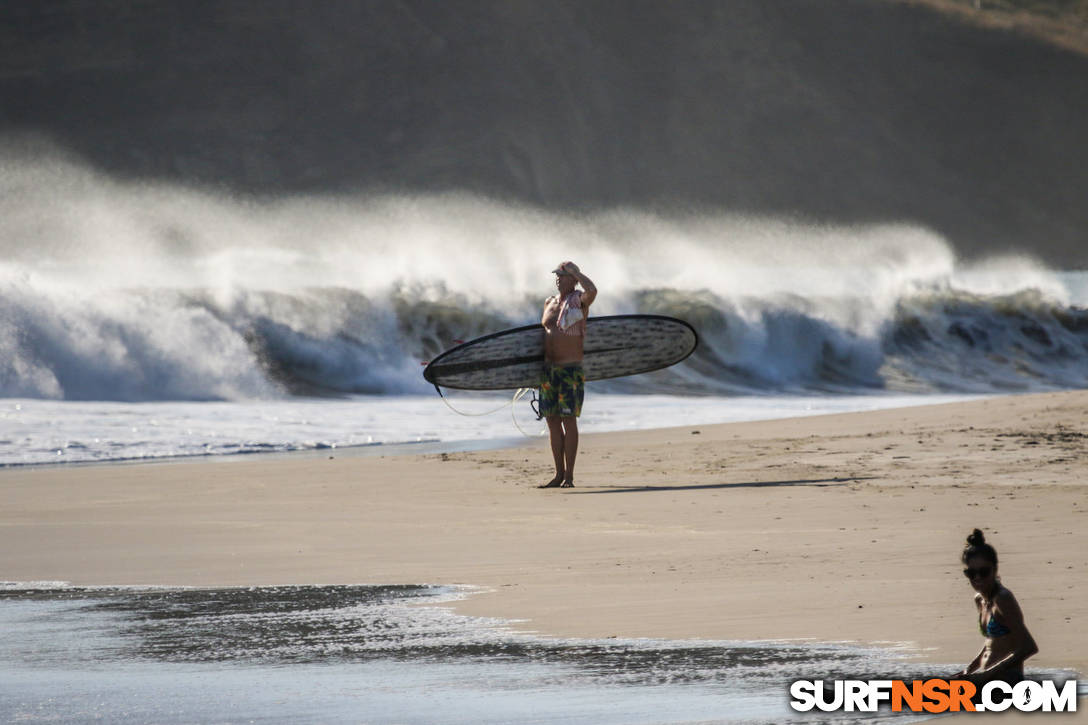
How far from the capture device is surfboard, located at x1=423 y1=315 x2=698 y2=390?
10.7 metres

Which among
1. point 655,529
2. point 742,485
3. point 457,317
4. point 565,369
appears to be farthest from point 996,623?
point 457,317

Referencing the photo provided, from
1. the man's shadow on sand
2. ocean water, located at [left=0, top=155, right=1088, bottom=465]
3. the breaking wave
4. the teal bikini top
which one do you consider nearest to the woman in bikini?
the teal bikini top

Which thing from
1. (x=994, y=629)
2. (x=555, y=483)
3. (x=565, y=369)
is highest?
(x=565, y=369)

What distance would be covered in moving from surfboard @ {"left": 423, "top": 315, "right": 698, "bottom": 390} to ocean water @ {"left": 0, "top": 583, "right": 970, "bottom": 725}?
5.51 m

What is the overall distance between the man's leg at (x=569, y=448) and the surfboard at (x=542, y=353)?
1.00m

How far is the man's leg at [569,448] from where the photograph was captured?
933 centimetres

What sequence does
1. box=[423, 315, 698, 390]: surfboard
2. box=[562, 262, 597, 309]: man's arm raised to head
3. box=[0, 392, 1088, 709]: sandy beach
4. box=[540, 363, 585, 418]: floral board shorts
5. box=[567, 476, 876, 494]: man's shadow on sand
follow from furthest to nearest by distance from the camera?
box=[423, 315, 698, 390]: surfboard < box=[540, 363, 585, 418]: floral board shorts < box=[562, 262, 597, 309]: man's arm raised to head < box=[567, 476, 876, 494]: man's shadow on sand < box=[0, 392, 1088, 709]: sandy beach

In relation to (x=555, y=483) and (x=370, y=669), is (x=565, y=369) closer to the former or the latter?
(x=555, y=483)

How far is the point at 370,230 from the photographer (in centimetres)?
5200

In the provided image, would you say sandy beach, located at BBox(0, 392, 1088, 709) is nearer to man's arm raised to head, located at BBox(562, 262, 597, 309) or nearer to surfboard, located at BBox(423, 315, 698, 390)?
surfboard, located at BBox(423, 315, 698, 390)

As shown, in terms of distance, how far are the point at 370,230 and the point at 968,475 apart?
146 ft

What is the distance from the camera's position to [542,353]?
35.1ft

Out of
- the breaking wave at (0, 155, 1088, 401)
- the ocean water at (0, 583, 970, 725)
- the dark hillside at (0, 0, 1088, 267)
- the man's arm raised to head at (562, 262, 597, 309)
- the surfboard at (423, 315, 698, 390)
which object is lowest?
the ocean water at (0, 583, 970, 725)

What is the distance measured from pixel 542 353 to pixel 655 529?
383 centimetres
